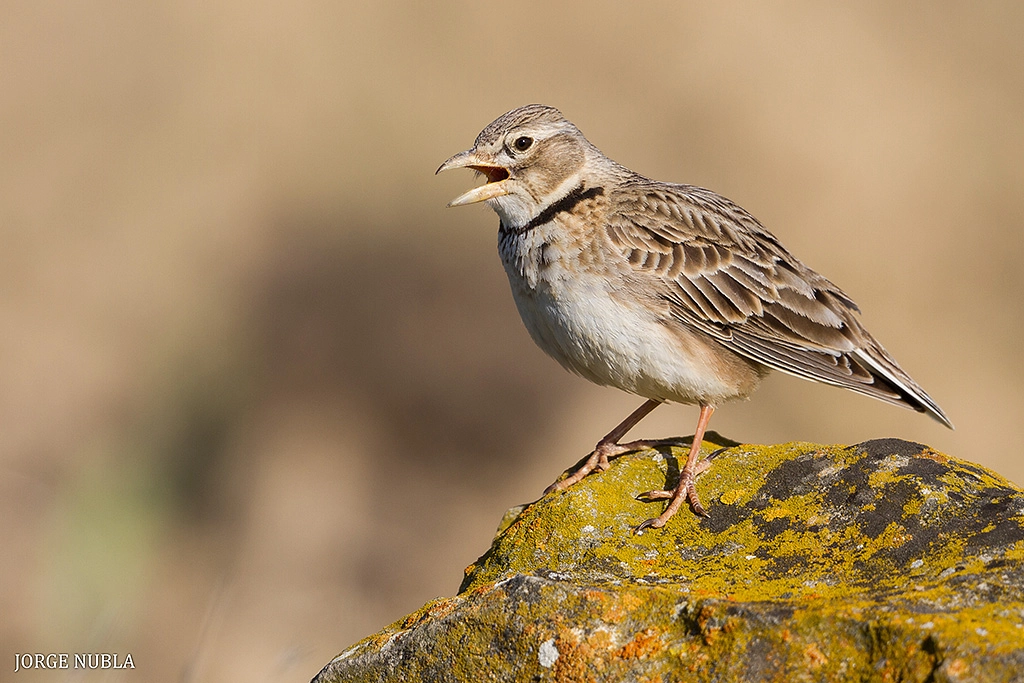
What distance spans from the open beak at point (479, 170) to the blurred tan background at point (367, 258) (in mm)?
4551

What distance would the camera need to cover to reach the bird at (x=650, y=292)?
541cm

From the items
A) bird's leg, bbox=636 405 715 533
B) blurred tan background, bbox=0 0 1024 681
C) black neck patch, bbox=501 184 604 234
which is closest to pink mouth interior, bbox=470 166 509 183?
black neck patch, bbox=501 184 604 234

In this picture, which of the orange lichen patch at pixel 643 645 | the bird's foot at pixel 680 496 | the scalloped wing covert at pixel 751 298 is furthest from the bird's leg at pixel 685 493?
the orange lichen patch at pixel 643 645

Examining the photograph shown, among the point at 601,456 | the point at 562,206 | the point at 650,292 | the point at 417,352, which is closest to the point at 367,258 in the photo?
the point at 417,352

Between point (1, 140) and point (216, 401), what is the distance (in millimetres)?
4534

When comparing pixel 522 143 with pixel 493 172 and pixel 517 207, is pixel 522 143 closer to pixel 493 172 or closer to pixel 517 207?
pixel 493 172

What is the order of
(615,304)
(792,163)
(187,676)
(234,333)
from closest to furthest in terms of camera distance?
(187,676), (615,304), (234,333), (792,163)

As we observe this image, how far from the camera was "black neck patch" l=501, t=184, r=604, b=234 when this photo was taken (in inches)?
229

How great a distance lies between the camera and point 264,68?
13375 millimetres

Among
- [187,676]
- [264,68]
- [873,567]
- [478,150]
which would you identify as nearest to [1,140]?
[264,68]

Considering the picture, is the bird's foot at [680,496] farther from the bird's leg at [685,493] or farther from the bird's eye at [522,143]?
the bird's eye at [522,143]

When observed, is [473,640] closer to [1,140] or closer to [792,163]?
[792,163]

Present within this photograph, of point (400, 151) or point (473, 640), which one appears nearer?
point (473, 640)

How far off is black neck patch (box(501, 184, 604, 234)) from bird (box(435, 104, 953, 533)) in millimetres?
12
